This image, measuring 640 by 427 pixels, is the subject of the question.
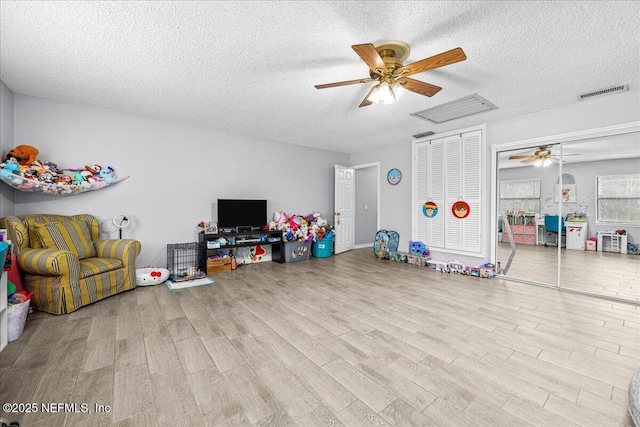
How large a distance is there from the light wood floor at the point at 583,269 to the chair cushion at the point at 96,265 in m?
5.65

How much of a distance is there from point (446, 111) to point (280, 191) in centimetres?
342

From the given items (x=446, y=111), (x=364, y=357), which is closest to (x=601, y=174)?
(x=446, y=111)

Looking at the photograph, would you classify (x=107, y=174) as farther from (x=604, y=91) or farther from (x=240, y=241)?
(x=604, y=91)

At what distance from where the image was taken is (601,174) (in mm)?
4523

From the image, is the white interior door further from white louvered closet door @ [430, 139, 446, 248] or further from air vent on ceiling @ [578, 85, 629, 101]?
air vent on ceiling @ [578, 85, 629, 101]

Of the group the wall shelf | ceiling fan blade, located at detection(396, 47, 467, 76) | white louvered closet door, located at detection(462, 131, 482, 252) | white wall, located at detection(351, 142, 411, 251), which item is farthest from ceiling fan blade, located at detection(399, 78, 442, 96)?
the wall shelf

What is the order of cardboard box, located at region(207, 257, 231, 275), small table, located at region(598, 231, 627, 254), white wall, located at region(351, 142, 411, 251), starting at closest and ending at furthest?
cardboard box, located at region(207, 257, 231, 275) < small table, located at region(598, 231, 627, 254) < white wall, located at region(351, 142, 411, 251)

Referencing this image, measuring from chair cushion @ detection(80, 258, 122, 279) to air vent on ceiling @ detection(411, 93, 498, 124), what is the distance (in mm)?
4514

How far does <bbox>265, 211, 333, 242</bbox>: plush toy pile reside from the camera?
5.25 metres

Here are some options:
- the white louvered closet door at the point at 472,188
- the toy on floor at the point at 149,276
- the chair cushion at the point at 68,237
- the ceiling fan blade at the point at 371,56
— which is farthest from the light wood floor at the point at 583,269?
the chair cushion at the point at 68,237

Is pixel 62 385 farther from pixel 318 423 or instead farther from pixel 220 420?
pixel 318 423

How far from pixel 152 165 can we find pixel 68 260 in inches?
78.5

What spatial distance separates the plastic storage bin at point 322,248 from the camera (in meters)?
5.76

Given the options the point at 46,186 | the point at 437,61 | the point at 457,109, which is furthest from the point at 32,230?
the point at 457,109
